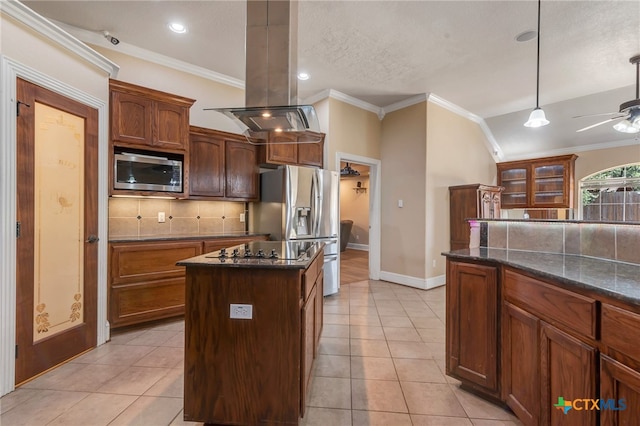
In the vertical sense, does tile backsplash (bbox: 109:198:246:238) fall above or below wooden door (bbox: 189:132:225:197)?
below

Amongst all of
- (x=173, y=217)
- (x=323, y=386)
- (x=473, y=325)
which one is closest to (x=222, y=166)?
(x=173, y=217)

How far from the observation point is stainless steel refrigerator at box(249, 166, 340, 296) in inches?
141

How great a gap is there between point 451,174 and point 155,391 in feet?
16.2

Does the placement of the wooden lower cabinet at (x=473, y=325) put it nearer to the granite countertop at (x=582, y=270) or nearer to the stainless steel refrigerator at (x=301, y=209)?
the granite countertop at (x=582, y=270)

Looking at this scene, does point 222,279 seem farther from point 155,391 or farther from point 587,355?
point 587,355

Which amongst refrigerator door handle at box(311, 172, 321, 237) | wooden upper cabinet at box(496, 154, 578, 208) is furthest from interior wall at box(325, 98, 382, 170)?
wooden upper cabinet at box(496, 154, 578, 208)

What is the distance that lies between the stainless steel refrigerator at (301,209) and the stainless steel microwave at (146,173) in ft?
3.61

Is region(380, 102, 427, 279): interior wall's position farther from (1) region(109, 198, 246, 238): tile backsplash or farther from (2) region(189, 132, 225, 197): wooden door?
(2) region(189, 132, 225, 197): wooden door

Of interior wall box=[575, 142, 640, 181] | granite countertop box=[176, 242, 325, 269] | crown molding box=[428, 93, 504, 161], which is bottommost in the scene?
granite countertop box=[176, 242, 325, 269]

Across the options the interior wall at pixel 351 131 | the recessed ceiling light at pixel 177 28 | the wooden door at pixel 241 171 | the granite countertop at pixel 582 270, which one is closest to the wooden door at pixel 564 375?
the granite countertop at pixel 582 270

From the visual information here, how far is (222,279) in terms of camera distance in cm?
154

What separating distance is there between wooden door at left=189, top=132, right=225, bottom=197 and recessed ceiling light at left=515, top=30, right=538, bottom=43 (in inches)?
139

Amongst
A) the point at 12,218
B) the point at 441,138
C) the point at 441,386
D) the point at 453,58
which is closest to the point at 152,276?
the point at 12,218

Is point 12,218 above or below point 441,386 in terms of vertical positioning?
above
